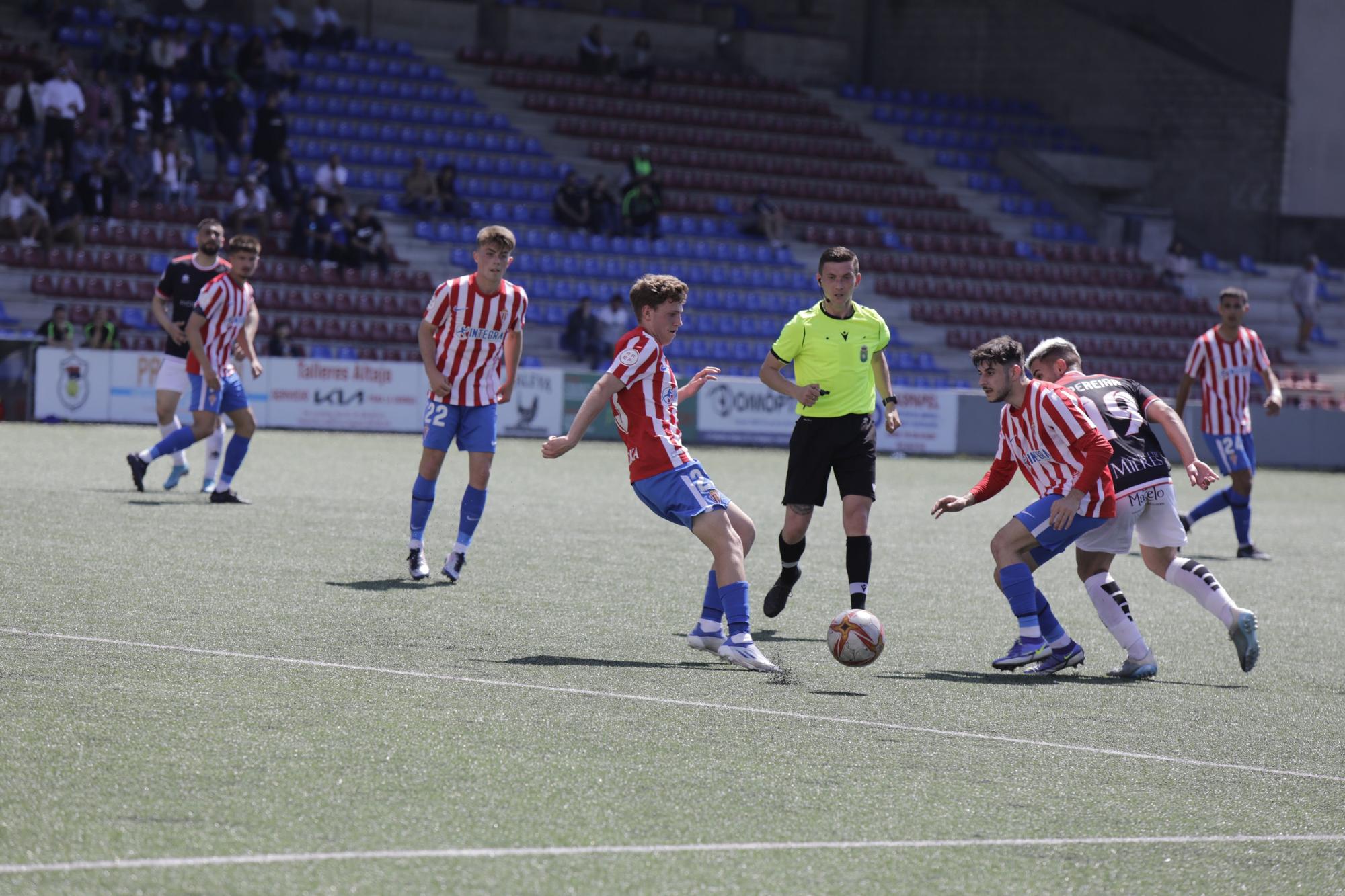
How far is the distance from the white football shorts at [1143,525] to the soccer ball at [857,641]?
4.13 feet

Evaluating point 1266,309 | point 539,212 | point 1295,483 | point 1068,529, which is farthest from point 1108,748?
point 1266,309

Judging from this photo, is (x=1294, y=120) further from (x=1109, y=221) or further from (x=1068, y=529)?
(x=1068, y=529)

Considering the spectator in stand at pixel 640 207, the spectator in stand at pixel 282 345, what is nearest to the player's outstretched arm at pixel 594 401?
the spectator in stand at pixel 282 345

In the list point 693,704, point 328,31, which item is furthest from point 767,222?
point 693,704

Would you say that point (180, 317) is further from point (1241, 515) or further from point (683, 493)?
point (1241, 515)

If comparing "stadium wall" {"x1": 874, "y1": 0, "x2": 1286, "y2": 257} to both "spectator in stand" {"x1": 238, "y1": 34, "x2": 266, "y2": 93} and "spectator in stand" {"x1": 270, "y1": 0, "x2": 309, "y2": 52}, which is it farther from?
"spectator in stand" {"x1": 238, "y1": 34, "x2": 266, "y2": 93}

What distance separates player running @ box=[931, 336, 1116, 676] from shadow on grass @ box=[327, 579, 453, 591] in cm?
279

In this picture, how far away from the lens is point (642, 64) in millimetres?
32688

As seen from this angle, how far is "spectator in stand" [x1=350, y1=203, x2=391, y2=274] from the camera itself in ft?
82.6

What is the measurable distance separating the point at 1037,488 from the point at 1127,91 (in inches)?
1213

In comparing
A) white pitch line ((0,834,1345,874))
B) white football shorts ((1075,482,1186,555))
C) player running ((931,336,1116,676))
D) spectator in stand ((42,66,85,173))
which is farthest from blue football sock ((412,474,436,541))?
spectator in stand ((42,66,85,173))

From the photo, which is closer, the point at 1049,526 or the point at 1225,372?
the point at 1049,526

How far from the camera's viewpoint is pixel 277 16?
28.8 meters

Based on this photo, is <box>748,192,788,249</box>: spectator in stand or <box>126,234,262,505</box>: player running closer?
<box>126,234,262,505</box>: player running
